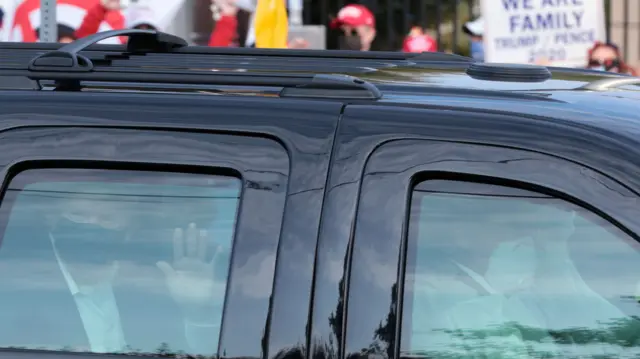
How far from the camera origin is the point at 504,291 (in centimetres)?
200

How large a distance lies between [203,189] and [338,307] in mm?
343

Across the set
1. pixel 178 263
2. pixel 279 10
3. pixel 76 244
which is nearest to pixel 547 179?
pixel 178 263

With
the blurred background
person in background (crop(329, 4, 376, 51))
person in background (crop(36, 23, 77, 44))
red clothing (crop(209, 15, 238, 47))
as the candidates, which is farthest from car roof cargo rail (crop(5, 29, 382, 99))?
person in background (crop(329, 4, 376, 51))

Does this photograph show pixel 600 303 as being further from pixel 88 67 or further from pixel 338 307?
pixel 88 67

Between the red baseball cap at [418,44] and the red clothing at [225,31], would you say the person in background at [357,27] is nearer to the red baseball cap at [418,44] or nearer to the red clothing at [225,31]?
the red baseball cap at [418,44]

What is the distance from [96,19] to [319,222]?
6.42 meters

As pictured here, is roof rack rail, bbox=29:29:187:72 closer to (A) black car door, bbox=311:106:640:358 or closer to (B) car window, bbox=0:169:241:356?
(B) car window, bbox=0:169:241:356

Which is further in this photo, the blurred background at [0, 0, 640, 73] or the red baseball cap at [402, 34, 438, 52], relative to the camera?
the red baseball cap at [402, 34, 438, 52]

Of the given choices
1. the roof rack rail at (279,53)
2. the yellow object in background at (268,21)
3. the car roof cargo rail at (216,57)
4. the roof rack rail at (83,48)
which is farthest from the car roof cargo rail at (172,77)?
the yellow object in background at (268,21)

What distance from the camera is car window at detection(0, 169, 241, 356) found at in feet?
6.75

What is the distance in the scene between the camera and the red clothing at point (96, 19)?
8000 millimetres

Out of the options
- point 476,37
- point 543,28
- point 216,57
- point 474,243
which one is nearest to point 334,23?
point 476,37

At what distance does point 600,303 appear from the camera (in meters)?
1.95

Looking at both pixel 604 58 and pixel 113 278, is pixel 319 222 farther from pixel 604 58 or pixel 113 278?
pixel 604 58
